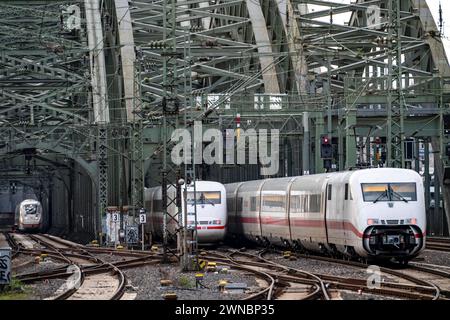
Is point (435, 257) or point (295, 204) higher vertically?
point (295, 204)

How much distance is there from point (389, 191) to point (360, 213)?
945 mm

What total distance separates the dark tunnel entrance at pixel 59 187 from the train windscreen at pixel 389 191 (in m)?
37.1

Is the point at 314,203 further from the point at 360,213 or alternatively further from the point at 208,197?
the point at 208,197

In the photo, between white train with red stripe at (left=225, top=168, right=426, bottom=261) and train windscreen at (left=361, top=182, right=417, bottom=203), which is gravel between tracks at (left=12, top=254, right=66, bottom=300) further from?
train windscreen at (left=361, top=182, right=417, bottom=203)

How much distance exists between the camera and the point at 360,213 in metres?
29.8

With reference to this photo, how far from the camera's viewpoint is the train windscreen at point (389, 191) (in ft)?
98.2

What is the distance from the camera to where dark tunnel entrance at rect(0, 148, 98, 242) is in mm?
77500

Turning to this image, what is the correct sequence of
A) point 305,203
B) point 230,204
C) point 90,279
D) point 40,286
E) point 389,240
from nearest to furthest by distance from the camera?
point 40,286
point 90,279
point 389,240
point 305,203
point 230,204

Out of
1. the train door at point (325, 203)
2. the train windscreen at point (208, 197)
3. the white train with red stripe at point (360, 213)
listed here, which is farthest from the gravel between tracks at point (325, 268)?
the train windscreen at point (208, 197)

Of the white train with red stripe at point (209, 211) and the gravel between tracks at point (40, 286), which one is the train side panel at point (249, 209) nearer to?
the white train with red stripe at point (209, 211)

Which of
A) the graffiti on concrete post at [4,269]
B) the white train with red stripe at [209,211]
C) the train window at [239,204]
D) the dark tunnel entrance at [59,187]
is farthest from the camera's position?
the dark tunnel entrance at [59,187]

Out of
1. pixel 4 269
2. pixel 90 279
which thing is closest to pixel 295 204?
pixel 90 279

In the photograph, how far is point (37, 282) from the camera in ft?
91.4
